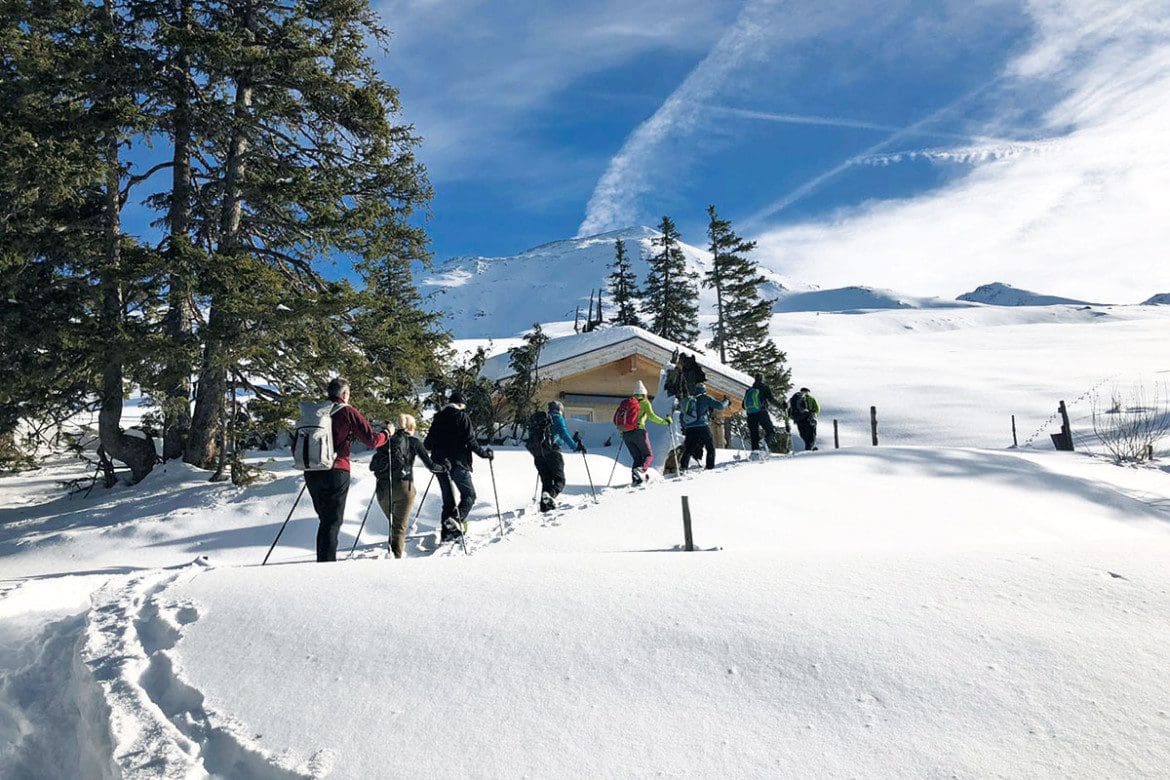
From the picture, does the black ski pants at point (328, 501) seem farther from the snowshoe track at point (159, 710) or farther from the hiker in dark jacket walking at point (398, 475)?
the snowshoe track at point (159, 710)

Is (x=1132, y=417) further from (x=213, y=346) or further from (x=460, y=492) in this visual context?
(x=213, y=346)

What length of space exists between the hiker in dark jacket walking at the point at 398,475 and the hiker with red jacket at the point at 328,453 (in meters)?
0.88

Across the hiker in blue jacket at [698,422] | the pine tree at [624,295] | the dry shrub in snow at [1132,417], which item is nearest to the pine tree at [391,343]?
the hiker in blue jacket at [698,422]

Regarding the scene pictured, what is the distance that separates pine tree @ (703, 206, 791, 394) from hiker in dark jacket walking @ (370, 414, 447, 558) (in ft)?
Result: 88.0

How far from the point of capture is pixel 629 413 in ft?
36.4

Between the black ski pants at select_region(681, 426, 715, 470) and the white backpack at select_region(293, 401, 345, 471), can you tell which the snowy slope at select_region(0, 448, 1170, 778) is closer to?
the white backpack at select_region(293, 401, 345, 471)

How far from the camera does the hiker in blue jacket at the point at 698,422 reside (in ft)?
39.5

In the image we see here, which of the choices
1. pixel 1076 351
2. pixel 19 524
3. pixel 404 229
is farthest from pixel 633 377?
pixel 1076 351

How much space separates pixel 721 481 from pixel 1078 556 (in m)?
6.25

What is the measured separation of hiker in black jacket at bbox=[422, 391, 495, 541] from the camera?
8328 mm

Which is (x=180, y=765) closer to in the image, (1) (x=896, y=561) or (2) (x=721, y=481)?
(1) (x=896, y=561)

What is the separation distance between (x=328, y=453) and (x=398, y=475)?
135cm

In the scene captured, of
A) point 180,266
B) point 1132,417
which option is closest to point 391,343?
point 180,266

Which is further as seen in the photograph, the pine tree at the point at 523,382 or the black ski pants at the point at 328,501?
the pine tree at the point at 523,382
